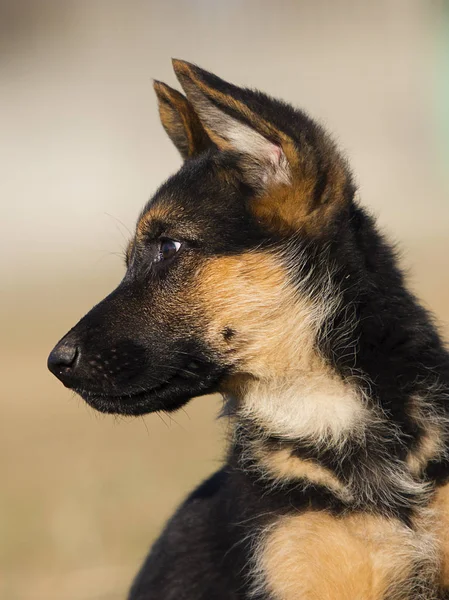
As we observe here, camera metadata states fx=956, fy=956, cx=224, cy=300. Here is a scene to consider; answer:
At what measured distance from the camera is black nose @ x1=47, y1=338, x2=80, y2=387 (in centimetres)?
448

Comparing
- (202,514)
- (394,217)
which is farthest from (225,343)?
(394,217)

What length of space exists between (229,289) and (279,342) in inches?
14.2

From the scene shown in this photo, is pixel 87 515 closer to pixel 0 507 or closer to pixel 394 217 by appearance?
pixel 0 507

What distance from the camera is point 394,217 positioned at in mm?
22438

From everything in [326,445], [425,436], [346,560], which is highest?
[425,436]

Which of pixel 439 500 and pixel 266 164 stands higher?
pixel 266 164

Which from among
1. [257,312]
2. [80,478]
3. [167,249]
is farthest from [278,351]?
[80,478]

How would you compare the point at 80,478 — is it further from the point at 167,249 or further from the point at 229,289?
the point at 229,289

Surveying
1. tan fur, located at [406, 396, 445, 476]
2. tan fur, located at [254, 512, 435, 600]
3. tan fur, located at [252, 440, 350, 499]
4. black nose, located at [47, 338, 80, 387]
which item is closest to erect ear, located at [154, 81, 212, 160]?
black nose, located at [47, 338, 80, 387]

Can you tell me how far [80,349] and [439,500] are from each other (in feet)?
5.82

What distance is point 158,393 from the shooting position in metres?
4.58

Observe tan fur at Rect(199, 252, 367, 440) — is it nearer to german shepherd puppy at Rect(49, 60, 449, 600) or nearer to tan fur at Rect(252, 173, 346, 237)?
german shepherd puppy at Rect(49, 60, 449, 600)

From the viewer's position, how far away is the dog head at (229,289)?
14.8 ft

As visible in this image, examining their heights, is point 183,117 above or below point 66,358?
above
